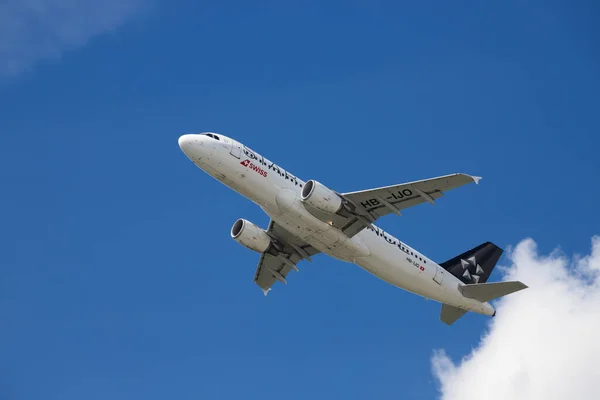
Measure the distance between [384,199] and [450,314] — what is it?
1250 centimetres

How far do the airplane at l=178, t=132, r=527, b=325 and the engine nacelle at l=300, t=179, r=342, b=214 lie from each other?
6 centimetres

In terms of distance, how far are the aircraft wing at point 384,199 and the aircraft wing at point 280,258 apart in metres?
7.18

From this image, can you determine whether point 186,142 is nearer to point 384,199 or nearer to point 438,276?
point 384,199

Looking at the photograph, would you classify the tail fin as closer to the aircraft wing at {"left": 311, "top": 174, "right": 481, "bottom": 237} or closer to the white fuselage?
the white fuselage

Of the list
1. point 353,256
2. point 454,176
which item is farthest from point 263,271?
point 454,176

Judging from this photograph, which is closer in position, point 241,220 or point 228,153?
point 228,153

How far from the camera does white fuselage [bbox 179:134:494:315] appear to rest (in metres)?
50.1

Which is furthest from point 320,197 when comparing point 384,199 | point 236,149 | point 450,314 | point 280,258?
point 450,314

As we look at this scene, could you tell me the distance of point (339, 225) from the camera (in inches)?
2042

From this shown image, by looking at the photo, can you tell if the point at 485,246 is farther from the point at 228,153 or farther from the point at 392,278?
the point at 228,153

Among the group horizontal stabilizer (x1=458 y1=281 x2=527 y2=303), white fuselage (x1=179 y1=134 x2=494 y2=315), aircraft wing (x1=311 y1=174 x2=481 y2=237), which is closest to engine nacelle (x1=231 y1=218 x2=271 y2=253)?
white fuselage (x1=179 y1=134 x2=494 y2=315)

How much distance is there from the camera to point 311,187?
49906 mm

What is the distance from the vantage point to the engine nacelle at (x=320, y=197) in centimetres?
4966

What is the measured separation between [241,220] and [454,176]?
15599mm
